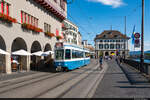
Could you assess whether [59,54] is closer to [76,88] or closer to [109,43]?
[76,88]

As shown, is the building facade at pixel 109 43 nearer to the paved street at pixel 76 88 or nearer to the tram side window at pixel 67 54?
the tram side window at pixel 67 54

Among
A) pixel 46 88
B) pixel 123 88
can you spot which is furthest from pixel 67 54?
pixel 123 88

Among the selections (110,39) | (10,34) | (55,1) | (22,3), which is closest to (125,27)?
(55,1)

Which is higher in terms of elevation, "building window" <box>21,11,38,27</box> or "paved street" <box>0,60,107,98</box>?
"building window" <box>21,11,38,27</box>

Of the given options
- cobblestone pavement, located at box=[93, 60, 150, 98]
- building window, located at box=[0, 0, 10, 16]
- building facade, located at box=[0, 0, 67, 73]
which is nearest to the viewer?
cobblestone pavement, located at box=[93, 60, 150, 98]

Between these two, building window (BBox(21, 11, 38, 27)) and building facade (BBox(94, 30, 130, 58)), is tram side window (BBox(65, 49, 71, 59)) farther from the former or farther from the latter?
building facade (BBox(94, 30, 130, 58))

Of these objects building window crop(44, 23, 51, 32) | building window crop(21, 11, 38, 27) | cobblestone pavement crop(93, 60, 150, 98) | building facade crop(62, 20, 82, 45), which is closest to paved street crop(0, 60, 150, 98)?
cobblestone pavement crop(93, 60, 150, 98)

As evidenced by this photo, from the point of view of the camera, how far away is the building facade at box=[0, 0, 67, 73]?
54.1 ft

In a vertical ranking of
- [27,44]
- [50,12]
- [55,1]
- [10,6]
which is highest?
[55,1]

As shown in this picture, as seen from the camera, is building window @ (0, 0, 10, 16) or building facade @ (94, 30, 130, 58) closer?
building window @ (0, 0, 10, 16)

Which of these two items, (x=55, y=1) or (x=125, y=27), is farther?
(x=125, y=27)

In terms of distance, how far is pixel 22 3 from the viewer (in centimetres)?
1955

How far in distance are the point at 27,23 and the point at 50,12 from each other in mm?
7805

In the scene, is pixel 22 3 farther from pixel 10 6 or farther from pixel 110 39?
pixel 110 39
